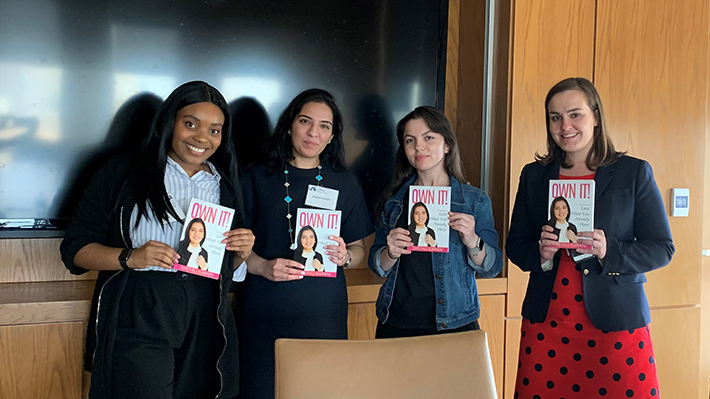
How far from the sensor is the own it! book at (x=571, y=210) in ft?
5.68

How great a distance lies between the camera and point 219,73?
2.40 metres

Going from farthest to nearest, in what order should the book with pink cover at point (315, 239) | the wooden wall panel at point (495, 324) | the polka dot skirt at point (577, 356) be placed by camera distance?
1. the wooden wall panel at point (495, 324)
2. the book with pink cover at point (315, 239)
3. the polka dot skirt at point (577, 356)

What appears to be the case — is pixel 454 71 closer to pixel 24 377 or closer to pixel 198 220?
pixel 198 220

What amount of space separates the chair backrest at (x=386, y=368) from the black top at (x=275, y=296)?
775 millimetres

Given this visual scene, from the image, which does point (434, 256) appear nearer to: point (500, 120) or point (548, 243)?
point (548, 243)

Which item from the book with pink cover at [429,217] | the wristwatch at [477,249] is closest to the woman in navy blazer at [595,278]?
the wristwatch at [477,249]

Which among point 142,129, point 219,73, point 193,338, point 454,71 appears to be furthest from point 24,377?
point 454,71

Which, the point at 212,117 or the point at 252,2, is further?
the point at 252,2

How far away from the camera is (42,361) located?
192cm

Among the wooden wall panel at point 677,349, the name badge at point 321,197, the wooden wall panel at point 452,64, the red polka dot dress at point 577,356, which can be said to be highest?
the wooden wall panel at point 452,64

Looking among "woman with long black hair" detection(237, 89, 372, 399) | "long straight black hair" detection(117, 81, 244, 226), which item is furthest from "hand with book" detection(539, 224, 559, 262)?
"long straight black hair" detection(117, 81, 244, 226)

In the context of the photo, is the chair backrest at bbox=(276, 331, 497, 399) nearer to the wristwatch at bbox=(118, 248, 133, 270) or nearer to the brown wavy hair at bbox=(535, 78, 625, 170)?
the wristwatch at bbox=(118, 248, 133, 270)

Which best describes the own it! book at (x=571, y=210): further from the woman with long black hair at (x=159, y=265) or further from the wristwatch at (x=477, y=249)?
the woman with long black hair at (x=159, y=265)

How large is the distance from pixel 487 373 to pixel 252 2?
6.24ft
